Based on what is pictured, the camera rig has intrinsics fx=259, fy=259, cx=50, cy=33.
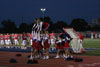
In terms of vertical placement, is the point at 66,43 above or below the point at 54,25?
below

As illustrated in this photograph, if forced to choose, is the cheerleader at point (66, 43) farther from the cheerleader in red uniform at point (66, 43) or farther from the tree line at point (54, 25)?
the tree line at point (54, 25)

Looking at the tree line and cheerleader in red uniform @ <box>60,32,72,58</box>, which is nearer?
cheerleader in red uniform @ <box>60,32,72,58</box>

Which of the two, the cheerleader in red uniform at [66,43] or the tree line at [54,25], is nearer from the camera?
the cheerleader in red uniform at [66,43]

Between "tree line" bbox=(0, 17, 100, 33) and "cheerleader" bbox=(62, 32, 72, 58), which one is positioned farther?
"tree line" bbox=(0, 17, 100, 33)

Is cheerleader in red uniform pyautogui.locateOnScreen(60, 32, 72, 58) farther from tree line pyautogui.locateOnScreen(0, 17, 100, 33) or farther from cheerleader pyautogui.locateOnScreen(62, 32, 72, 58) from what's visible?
tree line pyautogui.locateOnScreen(0, 17, 100, 33)

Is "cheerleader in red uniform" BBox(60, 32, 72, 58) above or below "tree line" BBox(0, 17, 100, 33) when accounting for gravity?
below

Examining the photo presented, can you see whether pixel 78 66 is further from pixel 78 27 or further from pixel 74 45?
pixel 78 27

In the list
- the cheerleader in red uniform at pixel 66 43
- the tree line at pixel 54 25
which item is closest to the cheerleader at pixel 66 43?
the cheerleader in red uniform at pixel 66 43

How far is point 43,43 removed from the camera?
1480cm

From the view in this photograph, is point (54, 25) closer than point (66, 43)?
No

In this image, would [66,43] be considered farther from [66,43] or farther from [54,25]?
[54,25]

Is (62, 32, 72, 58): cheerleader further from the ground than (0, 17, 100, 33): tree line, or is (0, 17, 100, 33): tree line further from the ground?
(0, 17, 100, 33): tree line

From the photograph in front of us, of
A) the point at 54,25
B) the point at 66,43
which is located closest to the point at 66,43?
the point at 66,43

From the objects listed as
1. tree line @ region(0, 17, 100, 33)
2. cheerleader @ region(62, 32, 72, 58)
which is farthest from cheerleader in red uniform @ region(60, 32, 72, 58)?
tree line @ region(0, 17, 100, 33)
